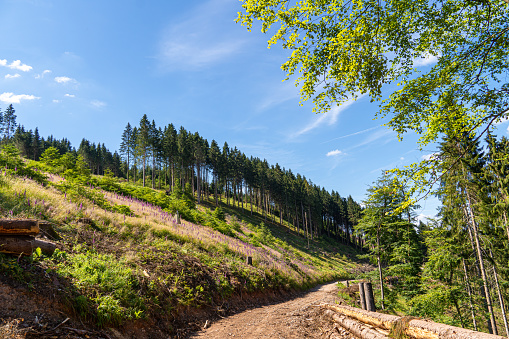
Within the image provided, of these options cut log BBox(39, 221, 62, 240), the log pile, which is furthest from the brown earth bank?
cut log BBox(39, 221, 62, 240)

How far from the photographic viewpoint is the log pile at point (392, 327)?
317 centimetres

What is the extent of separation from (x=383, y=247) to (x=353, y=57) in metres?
14.0

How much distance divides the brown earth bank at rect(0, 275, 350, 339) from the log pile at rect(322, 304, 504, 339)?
17.8 inches

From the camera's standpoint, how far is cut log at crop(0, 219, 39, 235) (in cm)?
456

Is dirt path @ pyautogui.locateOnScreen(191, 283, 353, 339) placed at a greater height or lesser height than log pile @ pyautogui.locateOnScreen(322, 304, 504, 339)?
lesser

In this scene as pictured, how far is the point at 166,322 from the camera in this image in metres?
6.54

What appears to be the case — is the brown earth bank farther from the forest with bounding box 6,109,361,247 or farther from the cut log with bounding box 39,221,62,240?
the forest with bounding box 6,109,361,247

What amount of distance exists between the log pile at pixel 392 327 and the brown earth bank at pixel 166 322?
45 centimetres

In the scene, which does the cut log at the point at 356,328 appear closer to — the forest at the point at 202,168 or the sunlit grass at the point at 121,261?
the sunlit grass at the point at 121,261

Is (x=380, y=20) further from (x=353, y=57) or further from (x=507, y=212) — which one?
(x=507, y=212)

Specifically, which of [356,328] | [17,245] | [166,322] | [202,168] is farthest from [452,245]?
[202,168]

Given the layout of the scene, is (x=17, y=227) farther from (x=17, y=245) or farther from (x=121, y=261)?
(x=121, y=261)

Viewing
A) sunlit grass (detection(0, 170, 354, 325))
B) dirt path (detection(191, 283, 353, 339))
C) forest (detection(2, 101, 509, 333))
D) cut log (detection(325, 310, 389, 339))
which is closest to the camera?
cut log (detection(325, 310, 389, 339))

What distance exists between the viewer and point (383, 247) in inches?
605
